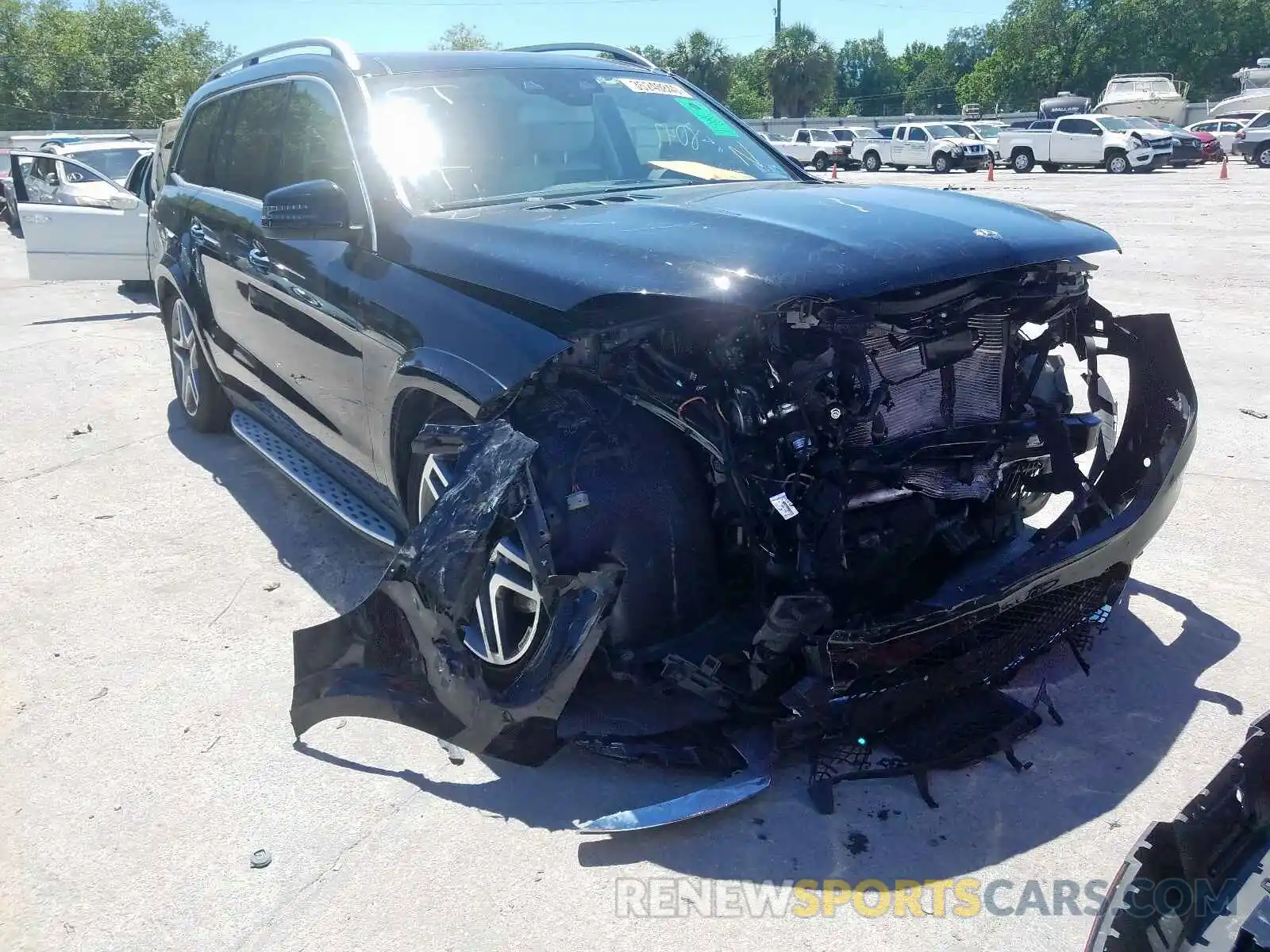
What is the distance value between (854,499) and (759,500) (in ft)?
1.08

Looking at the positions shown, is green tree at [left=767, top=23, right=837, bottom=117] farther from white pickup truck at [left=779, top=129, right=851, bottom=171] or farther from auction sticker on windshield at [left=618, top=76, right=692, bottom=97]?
auction sticker on windshield at [left=618, top=76, right=692, bottom=97]

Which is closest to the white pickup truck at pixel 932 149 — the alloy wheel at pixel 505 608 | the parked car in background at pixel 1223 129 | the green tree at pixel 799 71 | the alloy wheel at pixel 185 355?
the parked car in background at pixel 1223 129

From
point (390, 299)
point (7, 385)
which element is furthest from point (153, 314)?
point (390, 299)

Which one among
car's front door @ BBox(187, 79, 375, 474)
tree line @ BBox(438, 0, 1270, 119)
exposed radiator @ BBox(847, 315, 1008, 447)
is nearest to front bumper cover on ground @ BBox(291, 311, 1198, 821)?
exposed radiator @ BBox(847, 315, 1008, 447)

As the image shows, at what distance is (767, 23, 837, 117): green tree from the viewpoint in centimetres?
7231

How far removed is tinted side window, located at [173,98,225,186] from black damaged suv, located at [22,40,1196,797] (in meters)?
1.95

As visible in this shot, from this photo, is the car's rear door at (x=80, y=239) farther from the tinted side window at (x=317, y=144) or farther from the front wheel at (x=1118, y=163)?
the front wheel at (x=1118, y=163)

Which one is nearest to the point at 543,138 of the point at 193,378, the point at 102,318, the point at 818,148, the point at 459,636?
the point at 459,636

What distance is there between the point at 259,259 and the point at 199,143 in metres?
1.70

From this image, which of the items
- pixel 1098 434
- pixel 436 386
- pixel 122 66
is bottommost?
pixel 1098 434

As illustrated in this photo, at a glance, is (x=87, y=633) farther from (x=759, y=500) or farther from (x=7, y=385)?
(x=7, y=385)

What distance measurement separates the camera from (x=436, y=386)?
119 inches

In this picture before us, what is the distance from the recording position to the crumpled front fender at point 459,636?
103 inches

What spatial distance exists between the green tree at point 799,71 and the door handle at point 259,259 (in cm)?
7428
